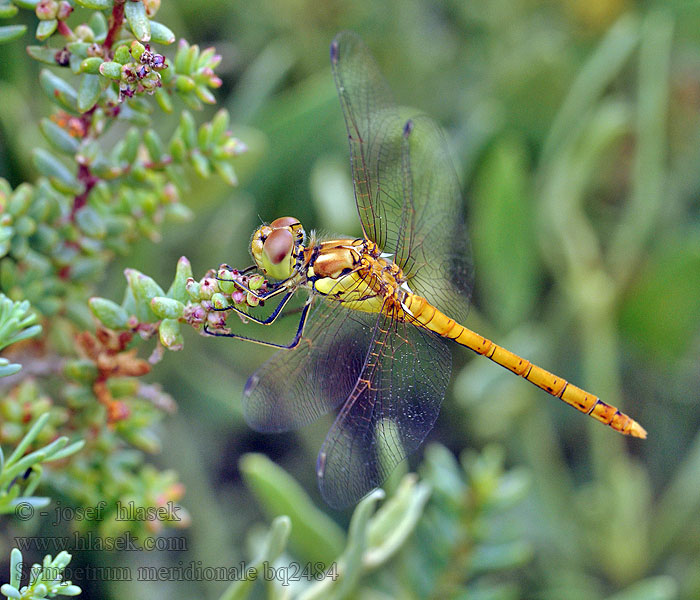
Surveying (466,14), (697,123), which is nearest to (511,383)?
(697,123)

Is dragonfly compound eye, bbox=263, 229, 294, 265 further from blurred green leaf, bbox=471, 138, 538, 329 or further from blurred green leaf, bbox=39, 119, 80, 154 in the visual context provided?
blurred green leaf, bbox=471, 138, 538, 329

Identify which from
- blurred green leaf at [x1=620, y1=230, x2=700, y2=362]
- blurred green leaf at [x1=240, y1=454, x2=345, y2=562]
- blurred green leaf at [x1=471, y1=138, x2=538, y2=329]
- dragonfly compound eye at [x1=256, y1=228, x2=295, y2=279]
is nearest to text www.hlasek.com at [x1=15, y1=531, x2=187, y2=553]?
blurred green leaf at [x1=240, y1=454, x2=345, y2=562]

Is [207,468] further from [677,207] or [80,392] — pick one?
[677,207]

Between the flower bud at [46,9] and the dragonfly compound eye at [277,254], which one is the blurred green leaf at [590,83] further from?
the flower bud at [46,9]

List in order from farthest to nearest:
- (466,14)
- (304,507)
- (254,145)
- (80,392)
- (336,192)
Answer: (466,14) < (336,192) < (254,145) < (304,507) < (80,392)

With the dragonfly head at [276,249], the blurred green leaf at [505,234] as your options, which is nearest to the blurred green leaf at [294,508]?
the dragonfly head at [276,249]

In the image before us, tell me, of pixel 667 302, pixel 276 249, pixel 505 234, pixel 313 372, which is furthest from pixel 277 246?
pixel 667 302

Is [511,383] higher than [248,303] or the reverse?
the reverse

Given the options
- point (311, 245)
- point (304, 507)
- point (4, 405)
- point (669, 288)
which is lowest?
point (304, 507)

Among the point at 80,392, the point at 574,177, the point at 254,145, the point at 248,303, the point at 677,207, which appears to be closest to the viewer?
the point at 248,303
